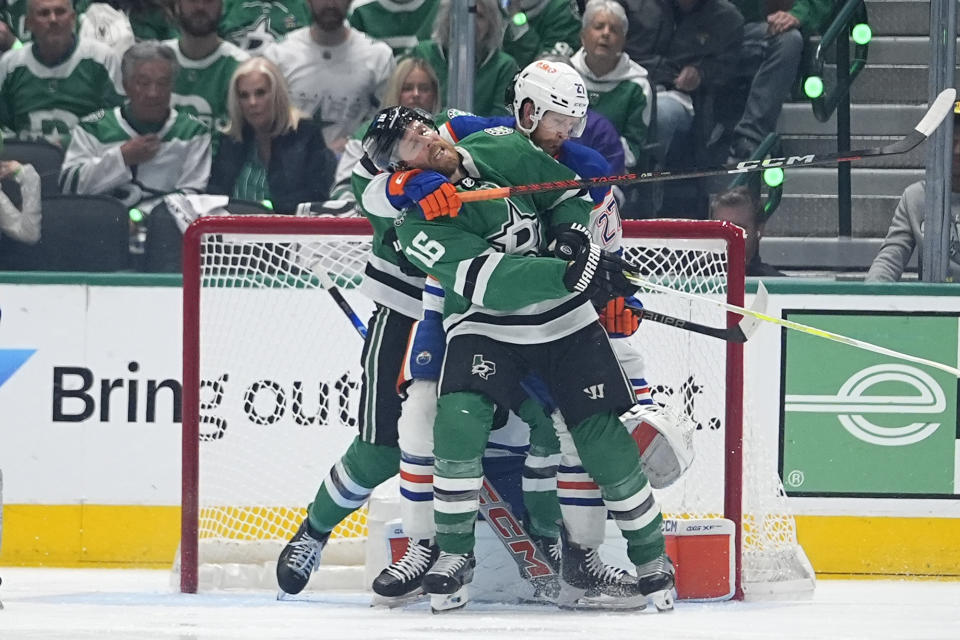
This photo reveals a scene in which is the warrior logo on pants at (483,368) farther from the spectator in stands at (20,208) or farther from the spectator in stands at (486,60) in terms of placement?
the spectator in stands at (20,208)

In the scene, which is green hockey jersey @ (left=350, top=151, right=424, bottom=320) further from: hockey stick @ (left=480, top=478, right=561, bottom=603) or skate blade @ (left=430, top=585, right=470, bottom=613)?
skate blade @ (left=430, top=585, right=470, bottom=613)

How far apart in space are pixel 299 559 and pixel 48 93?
2142mm

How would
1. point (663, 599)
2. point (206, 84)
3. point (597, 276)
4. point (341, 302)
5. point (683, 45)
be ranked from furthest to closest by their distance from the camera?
point (206, 84), point (683, 45), point (341, 302), point (663, 599), point (597, 276)

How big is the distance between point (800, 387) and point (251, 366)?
1572mm

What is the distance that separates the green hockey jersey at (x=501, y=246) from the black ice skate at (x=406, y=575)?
1.70 feet

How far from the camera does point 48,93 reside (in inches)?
206

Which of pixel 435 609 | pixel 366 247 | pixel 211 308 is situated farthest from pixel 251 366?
pixel 435 609

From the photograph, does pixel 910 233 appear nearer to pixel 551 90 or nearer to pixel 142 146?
pixel 551 90

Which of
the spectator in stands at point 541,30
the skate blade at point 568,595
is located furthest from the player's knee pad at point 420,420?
the spectator in stands at point 541,30

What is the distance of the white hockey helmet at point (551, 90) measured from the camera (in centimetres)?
359

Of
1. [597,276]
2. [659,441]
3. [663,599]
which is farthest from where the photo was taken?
[659,441]

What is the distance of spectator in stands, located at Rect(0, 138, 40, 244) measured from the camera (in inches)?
186

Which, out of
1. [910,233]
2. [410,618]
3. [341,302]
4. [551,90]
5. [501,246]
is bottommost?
[410,618]

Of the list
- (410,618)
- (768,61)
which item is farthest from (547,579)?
(768,61)
